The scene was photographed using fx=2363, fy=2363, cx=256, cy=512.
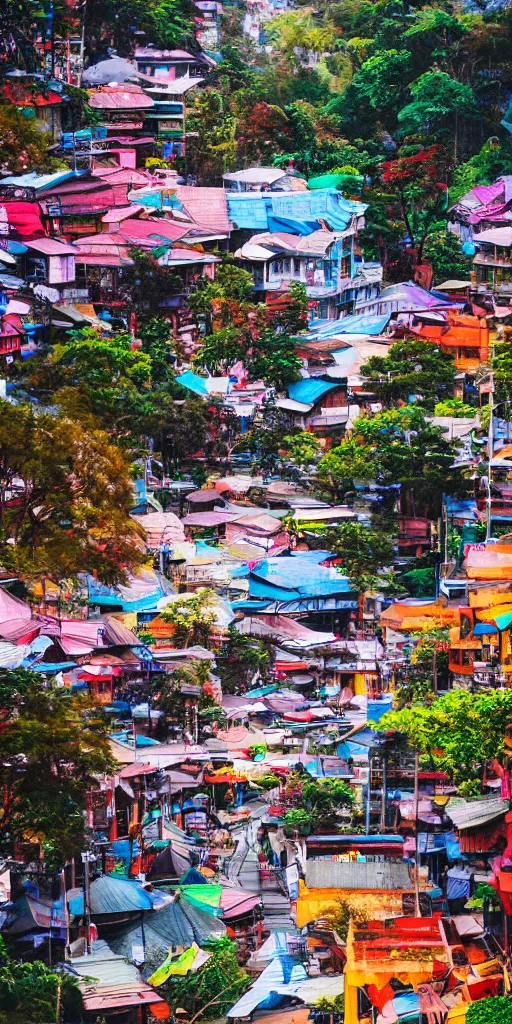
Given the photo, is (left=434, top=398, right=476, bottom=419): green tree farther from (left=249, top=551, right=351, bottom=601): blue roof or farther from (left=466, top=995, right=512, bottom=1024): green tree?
(left=466, top=995, right=512, bottom=1024): green tree

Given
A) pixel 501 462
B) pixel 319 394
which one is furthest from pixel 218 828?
pixel 319 394

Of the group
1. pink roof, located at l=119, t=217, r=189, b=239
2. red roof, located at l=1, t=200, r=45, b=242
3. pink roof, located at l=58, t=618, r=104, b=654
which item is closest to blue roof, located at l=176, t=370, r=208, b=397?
red roof, located at l=1, t=200, r=45, b=242

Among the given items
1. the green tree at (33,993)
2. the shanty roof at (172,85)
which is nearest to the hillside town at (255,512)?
the green tree at (33,993)

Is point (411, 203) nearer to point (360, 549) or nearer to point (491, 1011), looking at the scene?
point (360, 549)

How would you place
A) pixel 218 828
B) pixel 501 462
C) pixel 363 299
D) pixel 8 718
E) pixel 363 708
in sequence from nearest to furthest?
pixel 8 718, pixel 218 828, pixel 363 708, pixel 501 462, pixel 363 299

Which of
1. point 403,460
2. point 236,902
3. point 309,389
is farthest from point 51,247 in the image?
point 236,902

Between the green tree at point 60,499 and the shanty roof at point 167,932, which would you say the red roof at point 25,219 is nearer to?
the green tree at point 60,499

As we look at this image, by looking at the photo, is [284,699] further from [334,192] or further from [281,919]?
[334,192]
